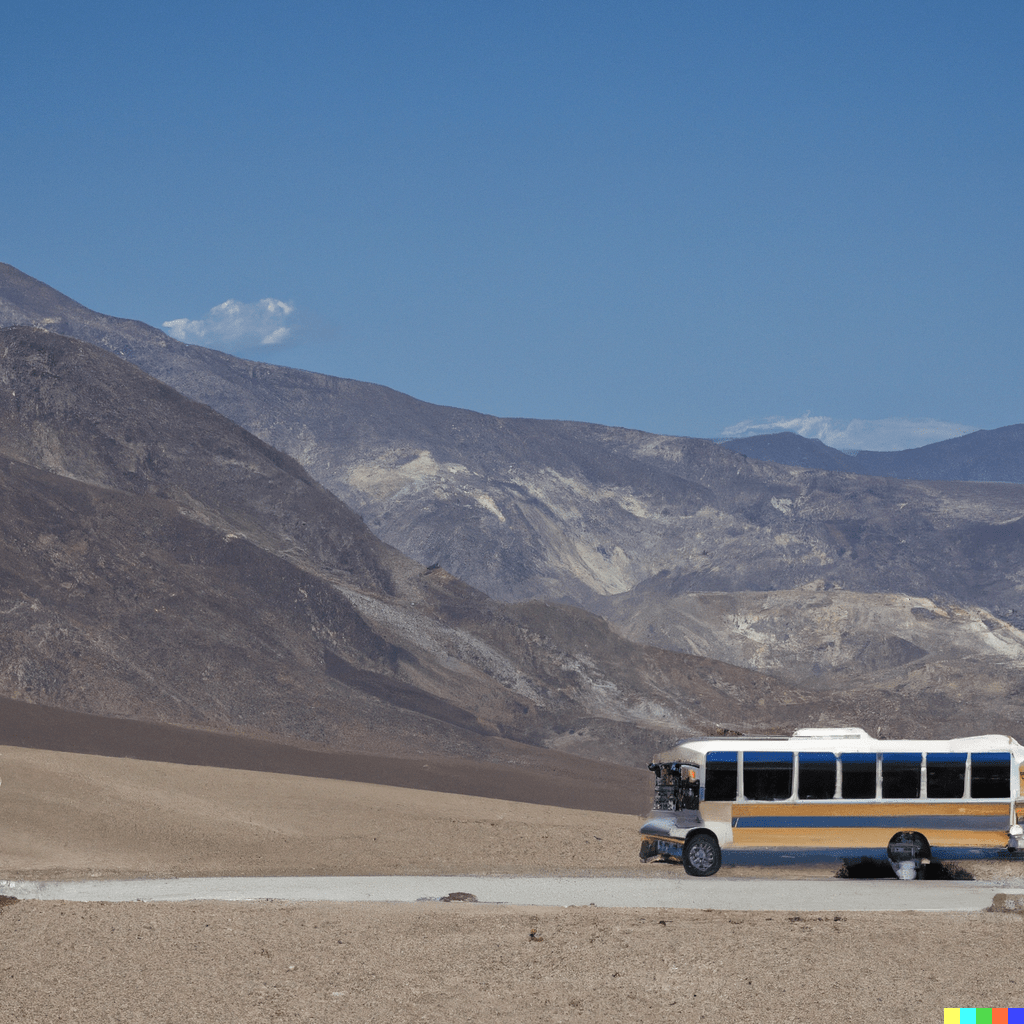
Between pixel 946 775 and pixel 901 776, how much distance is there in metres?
0.60

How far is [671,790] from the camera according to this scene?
16.9 m

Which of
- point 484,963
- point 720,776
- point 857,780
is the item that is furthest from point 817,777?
point 484,963

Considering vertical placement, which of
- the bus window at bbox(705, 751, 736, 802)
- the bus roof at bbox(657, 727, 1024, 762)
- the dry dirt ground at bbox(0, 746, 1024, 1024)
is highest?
the bus roof at bbox(657, 727, 1024, 762)

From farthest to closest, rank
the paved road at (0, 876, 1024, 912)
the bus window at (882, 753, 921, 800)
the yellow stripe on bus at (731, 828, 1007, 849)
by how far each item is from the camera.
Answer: the bus window at (882, 753, 921, 800), the yellow stripe on bus at (731, 828, 1007, 849), the paved road at (0, 876, 1024, 912)

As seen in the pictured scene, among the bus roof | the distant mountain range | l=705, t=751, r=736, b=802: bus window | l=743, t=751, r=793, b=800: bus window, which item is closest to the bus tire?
l=705, t=751, r=736, b=802: bus window

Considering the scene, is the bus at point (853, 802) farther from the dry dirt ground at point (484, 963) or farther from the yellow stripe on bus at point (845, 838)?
the dry dirt ground at point (484, 963)

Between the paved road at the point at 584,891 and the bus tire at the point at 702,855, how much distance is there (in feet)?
0.88

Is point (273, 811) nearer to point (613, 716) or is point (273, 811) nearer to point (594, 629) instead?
point (613, 716)

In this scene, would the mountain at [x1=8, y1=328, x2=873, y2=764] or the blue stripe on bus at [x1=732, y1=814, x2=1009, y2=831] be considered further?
the mountain at [x1=8, y1=328, x2=873, y2=764]

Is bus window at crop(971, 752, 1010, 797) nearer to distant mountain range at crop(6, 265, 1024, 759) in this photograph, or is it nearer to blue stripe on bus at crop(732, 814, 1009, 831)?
blue stripe on bus at crop(732, 814, 1009, 831)

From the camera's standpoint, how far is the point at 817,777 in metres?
Answer: 16.2

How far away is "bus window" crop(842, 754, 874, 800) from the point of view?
53.2 feet

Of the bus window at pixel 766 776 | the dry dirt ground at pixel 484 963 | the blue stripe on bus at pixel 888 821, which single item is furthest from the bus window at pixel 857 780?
the dry dirt ground at pixel 484 963

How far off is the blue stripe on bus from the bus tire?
1.42ft
